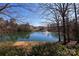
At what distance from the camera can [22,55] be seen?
185 cm

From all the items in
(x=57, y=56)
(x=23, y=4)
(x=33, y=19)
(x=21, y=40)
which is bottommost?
(x=57, y=56)

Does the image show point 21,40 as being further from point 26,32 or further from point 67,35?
point 67,35

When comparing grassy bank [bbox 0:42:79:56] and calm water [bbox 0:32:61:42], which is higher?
calm water [bbox 0:32:61:42]

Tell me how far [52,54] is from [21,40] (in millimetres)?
289

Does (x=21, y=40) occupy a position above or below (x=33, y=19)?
below

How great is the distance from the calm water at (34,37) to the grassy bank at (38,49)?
0.04m

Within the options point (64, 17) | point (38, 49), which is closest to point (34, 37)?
point (38, 49)

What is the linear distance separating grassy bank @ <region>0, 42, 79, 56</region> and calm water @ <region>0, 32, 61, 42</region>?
43mm

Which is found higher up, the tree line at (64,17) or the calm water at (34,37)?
the tree line at (64,17)

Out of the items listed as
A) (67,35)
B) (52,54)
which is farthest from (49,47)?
(67,35)

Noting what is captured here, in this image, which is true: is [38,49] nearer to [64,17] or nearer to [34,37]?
[34,37]

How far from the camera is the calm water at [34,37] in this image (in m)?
1.87

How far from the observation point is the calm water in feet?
6.14

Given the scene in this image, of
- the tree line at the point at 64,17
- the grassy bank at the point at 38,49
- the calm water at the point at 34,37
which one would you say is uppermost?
the tree line at the point at 64,17
